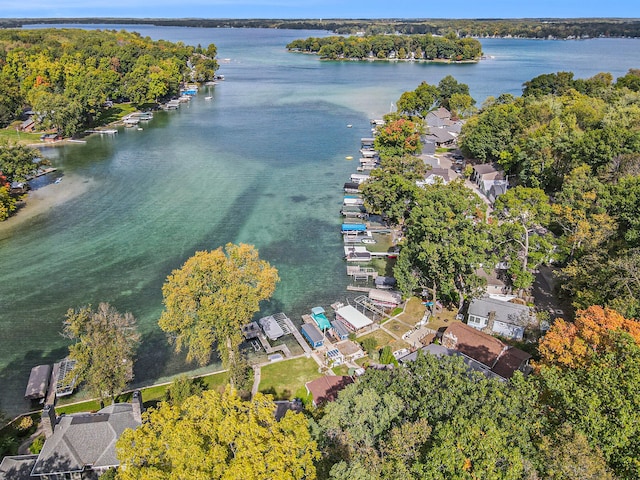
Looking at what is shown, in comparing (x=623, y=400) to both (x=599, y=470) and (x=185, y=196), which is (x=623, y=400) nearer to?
(x=599, y=470)

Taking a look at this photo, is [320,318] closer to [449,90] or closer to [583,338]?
[583,338]

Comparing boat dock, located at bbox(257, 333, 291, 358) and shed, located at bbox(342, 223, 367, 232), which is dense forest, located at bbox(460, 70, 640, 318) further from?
boat dock, located at bbox(257, 333, 291, 358)

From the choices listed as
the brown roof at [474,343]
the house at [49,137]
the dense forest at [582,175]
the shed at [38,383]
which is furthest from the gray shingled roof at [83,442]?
the house at [49,137]

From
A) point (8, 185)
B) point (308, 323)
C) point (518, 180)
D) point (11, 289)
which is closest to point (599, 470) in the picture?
point (308, 323)

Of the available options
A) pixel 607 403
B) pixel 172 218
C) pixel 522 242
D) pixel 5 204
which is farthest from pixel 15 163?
pixel 607 403

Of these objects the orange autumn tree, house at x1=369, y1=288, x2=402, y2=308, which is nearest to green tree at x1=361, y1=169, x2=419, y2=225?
house at x1=369, y1=288, x2=402, y2=308

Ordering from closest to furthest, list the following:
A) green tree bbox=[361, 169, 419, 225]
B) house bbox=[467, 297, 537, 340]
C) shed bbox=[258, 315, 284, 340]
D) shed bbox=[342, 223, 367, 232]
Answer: house bbox=[467, 297, 537, 340] → shed bbox=[258, 315, 284, 340] → green tree bbox=[361, 169, 419, 225] → shed bbox=[342, 223, 367, 232]
